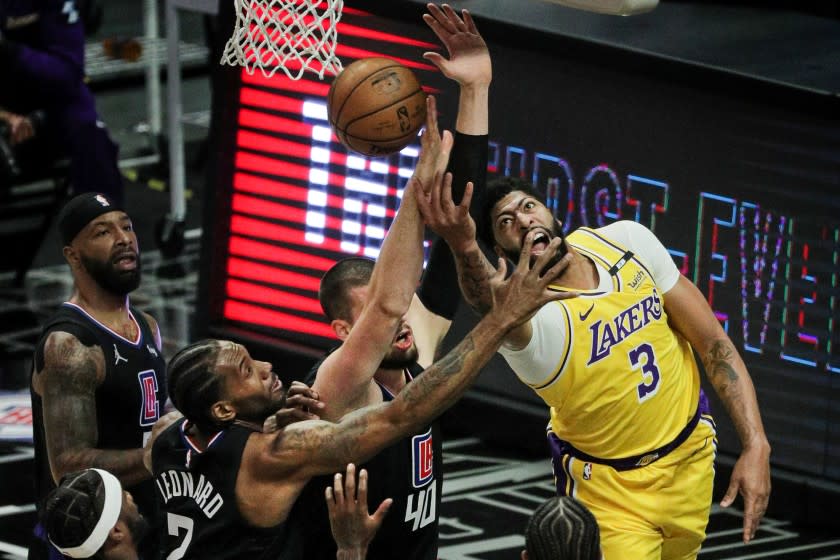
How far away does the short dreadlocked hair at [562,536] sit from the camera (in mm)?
4258

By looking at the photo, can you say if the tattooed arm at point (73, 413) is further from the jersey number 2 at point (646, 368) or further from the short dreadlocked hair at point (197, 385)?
the jersey number 2 at point (646, 368)

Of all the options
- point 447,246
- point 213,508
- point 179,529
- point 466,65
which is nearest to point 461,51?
point 466,65

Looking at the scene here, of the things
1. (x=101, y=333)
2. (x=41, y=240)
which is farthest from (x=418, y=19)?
(x=41, y=240)

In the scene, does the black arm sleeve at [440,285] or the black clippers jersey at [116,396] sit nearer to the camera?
the black arm sleeve at [440,285]

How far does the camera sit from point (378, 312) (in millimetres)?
5008

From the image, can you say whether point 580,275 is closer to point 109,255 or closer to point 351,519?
point 351,519

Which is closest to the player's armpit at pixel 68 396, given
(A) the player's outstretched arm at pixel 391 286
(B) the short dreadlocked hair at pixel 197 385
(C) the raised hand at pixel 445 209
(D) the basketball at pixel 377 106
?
(B) the short dreadlocked hair at pixel 197 385

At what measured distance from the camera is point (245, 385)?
5086 millimetres

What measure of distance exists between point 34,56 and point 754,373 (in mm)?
6026

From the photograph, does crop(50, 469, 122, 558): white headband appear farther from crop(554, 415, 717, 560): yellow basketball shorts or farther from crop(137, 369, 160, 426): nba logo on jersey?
crop(554, 415, 717, 560): yellow basketball shorts

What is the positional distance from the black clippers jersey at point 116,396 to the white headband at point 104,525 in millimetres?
1105

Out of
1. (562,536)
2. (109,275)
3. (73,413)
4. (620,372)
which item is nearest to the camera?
(562,536)

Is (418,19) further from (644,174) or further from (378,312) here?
(378,312)

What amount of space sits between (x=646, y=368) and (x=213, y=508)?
166 centimetres
